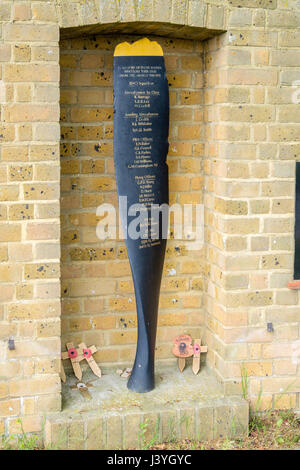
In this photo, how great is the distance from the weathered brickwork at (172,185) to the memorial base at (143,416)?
143 mm

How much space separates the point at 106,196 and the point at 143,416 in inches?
52.4

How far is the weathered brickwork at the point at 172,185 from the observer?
346 cm

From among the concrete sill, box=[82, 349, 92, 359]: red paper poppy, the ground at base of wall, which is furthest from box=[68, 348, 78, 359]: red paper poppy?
the concrete sill

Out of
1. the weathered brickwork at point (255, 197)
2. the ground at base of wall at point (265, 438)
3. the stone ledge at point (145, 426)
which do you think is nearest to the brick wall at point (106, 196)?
the weathered brickwork at point (255, 197)

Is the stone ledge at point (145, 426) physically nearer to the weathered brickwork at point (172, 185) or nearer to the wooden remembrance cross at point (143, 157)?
the weathered brickwork at point (172, 185)

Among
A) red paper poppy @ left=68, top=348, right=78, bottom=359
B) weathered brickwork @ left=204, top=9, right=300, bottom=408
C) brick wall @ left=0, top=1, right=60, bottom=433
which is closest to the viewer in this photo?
brick wall @ left=0, top=1, right=60, bottom=433

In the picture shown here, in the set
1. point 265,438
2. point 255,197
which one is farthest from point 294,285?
point 265,438

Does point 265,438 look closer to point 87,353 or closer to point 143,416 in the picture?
point 143,416

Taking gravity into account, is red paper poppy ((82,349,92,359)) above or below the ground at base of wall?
above

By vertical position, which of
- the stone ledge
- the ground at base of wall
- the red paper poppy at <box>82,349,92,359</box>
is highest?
the red paper poppy at <box>82,349,92,359</box>

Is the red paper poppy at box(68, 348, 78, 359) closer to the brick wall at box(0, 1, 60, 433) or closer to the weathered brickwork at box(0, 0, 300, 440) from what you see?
the weathered brickwork at box(0, 0, 300, 440)

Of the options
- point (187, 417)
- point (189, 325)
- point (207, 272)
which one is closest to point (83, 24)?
point (207, 272)

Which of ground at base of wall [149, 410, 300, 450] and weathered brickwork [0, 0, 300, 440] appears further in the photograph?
ground at base of wall [149, 410, 300, 450]

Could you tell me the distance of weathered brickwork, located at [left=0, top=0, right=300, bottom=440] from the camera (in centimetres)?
346
